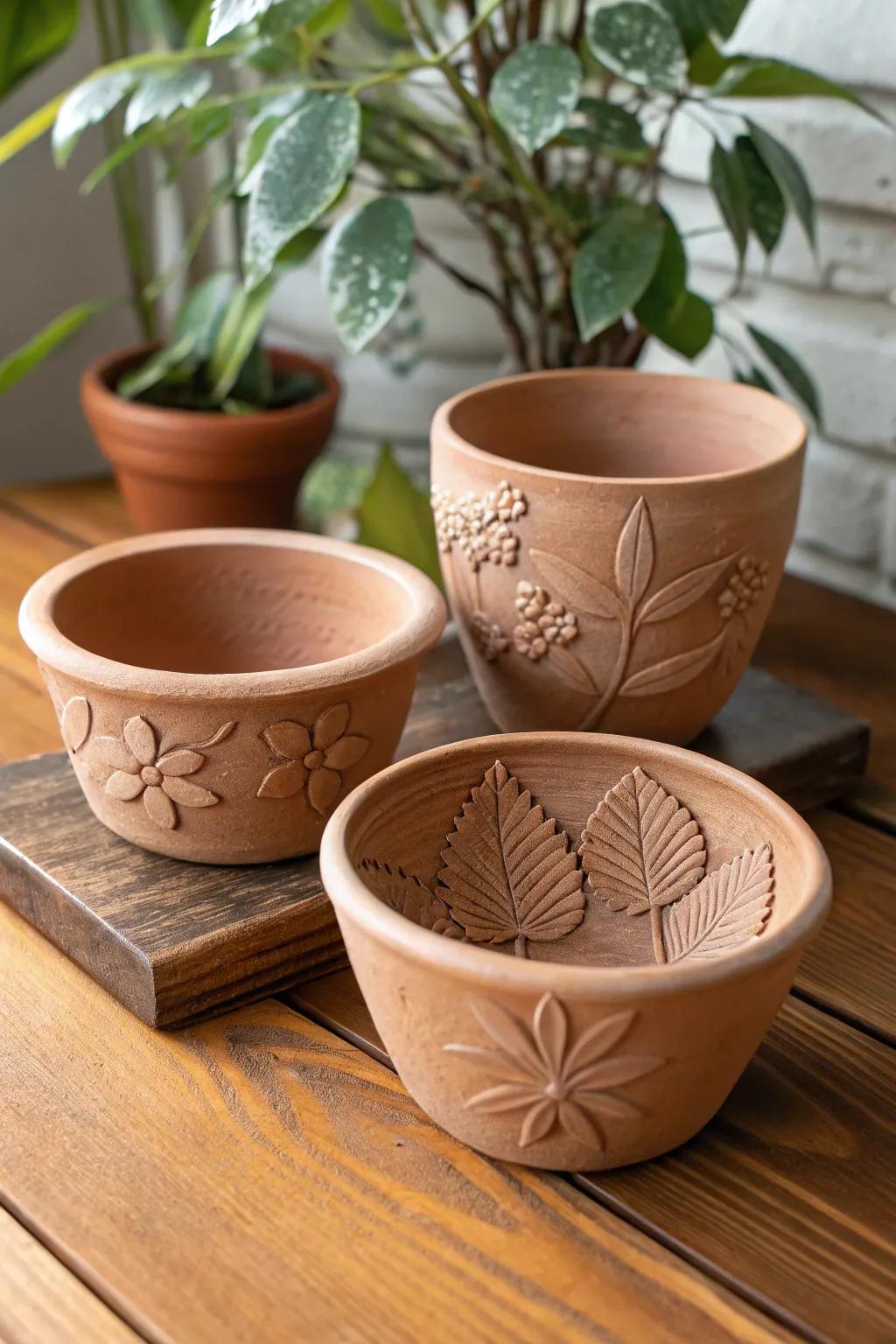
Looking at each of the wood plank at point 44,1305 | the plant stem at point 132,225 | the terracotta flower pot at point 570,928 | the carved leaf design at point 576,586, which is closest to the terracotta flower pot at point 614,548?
the carved leaf design at point 576,586

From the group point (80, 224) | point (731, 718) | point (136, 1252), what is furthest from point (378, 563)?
point (80, 224)

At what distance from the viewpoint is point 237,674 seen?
0.60 metres

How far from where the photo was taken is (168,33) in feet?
3.39

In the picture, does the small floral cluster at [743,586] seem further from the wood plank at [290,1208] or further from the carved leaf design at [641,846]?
the wood plank at [290,1208]

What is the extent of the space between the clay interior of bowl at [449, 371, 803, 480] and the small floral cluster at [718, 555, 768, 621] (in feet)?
0.28

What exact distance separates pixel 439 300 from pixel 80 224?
1.06 ft

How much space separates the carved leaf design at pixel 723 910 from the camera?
51cm

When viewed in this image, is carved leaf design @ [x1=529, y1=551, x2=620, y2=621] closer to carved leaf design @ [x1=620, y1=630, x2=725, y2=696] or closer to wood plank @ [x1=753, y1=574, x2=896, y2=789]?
carved leaf design @ [x1=620, y1=630, x2=725, y2=696]

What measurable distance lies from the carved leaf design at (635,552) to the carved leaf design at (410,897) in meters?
0.17

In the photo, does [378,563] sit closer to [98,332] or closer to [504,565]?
[504,565]

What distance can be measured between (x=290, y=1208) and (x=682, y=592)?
31 cm

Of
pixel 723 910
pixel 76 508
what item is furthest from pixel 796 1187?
pixel 76 508

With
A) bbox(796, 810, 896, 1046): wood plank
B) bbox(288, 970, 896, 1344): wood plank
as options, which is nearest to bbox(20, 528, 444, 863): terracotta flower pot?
bbox(288, 970, 896, 1344): wood plank

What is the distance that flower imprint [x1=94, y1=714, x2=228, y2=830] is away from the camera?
57 centimetres
